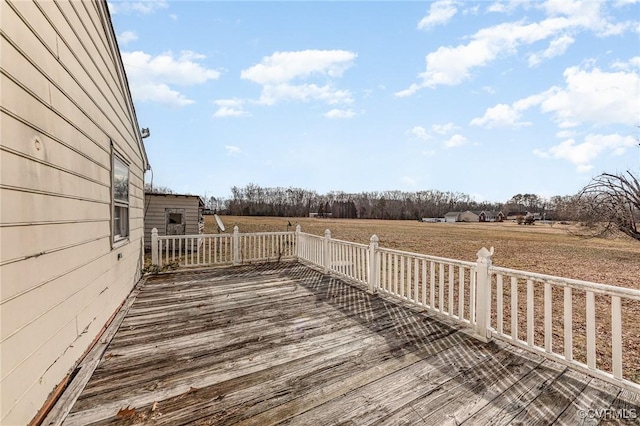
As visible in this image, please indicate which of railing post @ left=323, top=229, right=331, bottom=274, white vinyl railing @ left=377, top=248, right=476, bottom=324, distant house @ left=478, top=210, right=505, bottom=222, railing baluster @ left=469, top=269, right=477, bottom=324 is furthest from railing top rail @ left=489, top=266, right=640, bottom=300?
distant house @ left=478, top=210, right=505, bottom=222

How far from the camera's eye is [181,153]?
15711 millimetres

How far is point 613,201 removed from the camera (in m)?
11.9

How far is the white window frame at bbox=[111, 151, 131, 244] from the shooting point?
3832 mm

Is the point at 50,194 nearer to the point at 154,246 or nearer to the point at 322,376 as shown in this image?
the point at 322,376

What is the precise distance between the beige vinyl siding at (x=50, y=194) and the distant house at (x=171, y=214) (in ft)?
28.2

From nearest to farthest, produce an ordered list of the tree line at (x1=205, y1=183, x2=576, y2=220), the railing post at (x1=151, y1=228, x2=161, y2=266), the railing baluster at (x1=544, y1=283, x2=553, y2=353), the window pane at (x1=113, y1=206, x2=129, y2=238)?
the railing baluster at (x1=544, y1=283, x2=553, y2=353)
the window pane at (x1=113, y1=206, x2=129, y2=238)
the railing post at (x1=151, y1=228, x2=161, y2=266)
the tree line at (x1=205, y1=183, x2=576, y2=220)

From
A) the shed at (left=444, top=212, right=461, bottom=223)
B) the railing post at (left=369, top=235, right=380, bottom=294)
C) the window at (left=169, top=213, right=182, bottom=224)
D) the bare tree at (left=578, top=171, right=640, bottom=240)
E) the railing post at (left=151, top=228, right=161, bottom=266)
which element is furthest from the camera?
the shed at (left=444, top=212, right=461, bottom=223)

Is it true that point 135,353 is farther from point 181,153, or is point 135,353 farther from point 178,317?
point 181,153

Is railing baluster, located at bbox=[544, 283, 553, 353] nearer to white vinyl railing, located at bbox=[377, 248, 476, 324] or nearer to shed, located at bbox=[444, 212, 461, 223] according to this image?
white vinyl railing, located at bbox=[377, 248, 476, 324]

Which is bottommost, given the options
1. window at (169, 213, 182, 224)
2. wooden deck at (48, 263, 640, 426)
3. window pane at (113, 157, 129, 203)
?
wooden deck at (48, 263, 640, 426)

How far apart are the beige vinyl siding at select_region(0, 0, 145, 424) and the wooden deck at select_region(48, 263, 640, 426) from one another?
0.42 metres

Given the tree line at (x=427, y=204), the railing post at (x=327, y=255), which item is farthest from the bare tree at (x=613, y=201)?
the railing post at (x=327, y=255)

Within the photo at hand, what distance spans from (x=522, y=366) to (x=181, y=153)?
16.9m

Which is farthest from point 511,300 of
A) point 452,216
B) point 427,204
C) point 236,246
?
point 427,204
